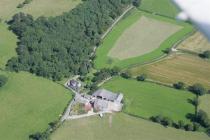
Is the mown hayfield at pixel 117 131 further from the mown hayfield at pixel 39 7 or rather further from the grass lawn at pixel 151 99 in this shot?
the mown hayfield at pixel 39 7

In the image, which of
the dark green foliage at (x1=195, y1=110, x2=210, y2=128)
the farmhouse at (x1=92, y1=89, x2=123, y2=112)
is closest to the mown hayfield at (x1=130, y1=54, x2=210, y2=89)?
the dark green foliage at (x1=195, y1=110, x2=210, y2=128)

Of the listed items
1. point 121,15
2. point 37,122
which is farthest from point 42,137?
point 121,15

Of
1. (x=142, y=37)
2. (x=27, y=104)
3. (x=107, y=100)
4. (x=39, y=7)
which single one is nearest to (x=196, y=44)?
(x=142, y=37)

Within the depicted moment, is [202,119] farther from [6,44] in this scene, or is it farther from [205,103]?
[6,44]

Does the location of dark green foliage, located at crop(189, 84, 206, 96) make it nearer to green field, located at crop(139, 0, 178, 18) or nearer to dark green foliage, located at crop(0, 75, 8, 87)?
green field, located at crop(139, 0, 178, 18)

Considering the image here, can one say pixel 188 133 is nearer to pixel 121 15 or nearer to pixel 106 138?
pixel 106 138
